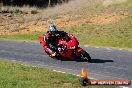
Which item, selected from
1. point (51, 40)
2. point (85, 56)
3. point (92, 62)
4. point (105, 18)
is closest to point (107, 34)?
point (105, 18)

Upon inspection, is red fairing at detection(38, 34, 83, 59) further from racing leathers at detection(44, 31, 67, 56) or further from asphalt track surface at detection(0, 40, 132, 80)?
asphalt track surface at detection(0, 40, 132, 80)

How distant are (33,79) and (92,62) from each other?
21.8 feet

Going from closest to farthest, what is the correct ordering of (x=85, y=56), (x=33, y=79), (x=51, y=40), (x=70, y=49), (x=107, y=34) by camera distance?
(x=33, y=79) < (x=85, y=56) < (x=70, y=49) < (x=51, y=40) < (x=107, y=34)

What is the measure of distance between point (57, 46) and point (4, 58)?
116 inches

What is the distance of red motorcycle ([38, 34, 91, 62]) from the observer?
20.0 m

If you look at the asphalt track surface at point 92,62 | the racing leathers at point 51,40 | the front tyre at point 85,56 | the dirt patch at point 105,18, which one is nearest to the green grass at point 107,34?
the dirt patch at point 105,18

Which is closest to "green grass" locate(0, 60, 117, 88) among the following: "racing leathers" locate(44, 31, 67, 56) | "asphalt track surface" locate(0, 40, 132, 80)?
"asphalt track surface" locate(0, 40, 132, 80)

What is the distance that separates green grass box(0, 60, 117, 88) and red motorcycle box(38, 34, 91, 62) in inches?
172

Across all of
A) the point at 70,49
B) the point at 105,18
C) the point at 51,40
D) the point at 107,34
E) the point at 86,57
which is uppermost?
the point at 51,40

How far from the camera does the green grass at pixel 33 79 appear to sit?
12734mm

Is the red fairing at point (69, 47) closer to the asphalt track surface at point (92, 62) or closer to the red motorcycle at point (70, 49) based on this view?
the red motorcycle at point (70, 49)

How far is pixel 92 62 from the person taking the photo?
19.9m

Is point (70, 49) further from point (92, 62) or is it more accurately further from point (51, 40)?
point (51, 40)

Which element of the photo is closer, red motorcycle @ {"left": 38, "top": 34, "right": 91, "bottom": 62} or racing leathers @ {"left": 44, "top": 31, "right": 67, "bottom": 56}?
red motorcycle @ {"left": 38, "top": 34, "right": 91, "bottom": 62}
